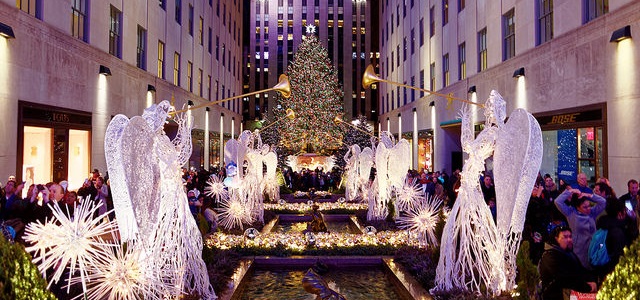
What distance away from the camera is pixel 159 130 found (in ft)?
21.8

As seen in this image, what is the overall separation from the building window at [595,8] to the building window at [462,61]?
11216 millimetres

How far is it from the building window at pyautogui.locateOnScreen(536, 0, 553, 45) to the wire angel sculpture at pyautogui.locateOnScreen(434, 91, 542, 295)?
11.0 metres

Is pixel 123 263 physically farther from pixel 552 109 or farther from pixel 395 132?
pixel 395 132

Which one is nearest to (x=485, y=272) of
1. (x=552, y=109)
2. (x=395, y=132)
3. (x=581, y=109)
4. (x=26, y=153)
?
(x=581, y=109)

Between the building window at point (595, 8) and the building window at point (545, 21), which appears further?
the building window at point (545, 21)

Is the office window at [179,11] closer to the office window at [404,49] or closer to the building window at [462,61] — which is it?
the building window at [462,61]

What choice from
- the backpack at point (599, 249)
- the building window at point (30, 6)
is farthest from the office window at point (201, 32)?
the backpack at point (599, 249)

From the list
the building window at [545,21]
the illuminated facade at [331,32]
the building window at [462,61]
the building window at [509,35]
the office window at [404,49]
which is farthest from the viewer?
the illuminated facade at [331,32]

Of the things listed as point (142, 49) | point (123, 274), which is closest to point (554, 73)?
point (123, 274)

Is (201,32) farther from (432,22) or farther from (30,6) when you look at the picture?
(30,6)

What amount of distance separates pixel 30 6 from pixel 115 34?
6.18 meters

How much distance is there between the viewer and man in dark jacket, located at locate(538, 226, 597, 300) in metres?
5.67

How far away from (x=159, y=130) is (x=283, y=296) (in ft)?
13.0

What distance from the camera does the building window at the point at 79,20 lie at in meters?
16.2
